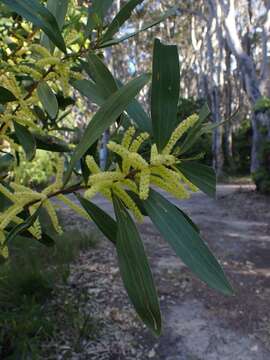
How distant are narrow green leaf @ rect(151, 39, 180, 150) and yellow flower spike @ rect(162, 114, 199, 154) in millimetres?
21

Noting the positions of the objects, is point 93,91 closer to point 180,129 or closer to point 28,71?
point 28,71

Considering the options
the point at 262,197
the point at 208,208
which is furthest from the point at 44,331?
the point at 262,197

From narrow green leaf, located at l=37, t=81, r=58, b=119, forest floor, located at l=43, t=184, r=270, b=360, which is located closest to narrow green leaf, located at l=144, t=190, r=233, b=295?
narrow green leaf, located at l=37, t=81, r=58, b=119

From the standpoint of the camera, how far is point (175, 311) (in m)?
3.97

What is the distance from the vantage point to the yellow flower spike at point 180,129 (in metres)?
0.67

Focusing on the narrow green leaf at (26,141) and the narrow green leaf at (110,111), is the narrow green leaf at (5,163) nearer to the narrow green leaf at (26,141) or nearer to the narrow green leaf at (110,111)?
the narrow green leaf at (26,141)

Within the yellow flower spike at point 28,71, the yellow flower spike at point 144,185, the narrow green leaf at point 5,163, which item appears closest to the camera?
the yellow flower spike at point 144,185

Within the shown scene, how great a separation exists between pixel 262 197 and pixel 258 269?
4785 mm

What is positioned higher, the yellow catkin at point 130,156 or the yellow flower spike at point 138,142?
the yellow flower spike at point 138,142

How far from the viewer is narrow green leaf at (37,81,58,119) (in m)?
0.98

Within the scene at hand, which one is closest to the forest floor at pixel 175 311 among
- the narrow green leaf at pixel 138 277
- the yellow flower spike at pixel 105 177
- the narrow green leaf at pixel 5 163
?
the narrow green leaf at pixel 5 163

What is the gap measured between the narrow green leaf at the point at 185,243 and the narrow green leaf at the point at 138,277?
0.06 metres

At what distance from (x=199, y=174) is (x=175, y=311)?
3460mm

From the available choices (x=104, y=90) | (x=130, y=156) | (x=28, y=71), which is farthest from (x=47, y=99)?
(x=130, y=156)
